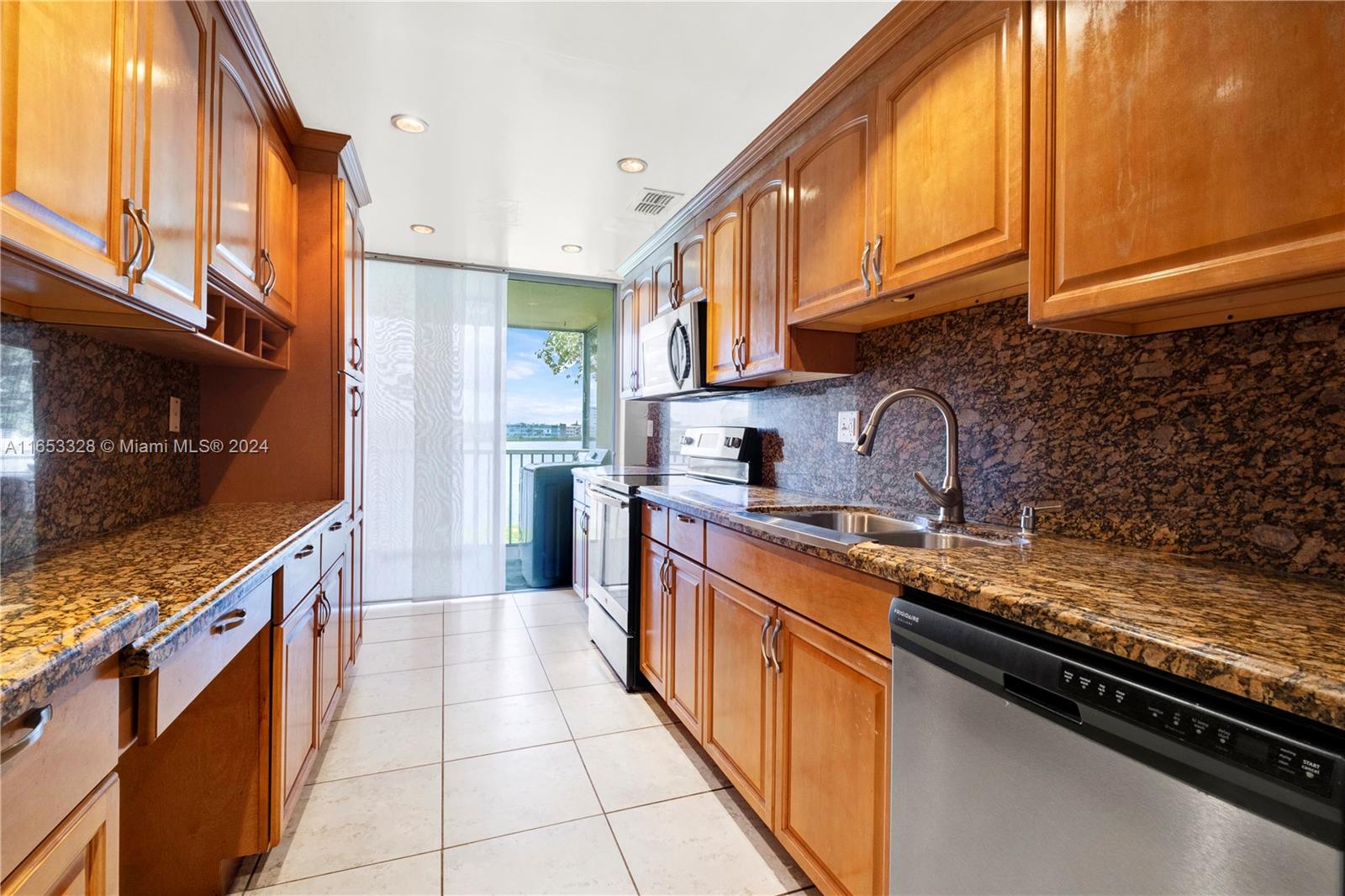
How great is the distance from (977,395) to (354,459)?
8.66 feet

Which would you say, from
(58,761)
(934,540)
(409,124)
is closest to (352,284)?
(409,124)

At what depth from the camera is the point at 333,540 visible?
2186 millimetres

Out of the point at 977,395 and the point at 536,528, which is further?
the point at 536,528

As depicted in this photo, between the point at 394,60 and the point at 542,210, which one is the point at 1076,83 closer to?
the point at 394,60

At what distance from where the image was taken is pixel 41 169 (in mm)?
918

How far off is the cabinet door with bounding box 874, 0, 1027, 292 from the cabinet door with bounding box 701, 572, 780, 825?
1.03m

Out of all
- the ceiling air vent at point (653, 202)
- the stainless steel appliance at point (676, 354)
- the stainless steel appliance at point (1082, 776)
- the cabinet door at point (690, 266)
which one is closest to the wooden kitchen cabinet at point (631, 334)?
the stainless steel appliance at point (676, 354)

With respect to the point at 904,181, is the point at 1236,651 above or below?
below

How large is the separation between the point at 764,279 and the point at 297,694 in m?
2.08

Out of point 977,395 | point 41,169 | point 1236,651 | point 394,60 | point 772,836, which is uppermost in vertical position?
point 394,60

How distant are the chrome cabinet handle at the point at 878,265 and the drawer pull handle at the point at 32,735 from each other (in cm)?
184

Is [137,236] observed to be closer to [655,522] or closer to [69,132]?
[69,132]

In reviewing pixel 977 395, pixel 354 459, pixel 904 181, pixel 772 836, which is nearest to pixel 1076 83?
pixel 904 181

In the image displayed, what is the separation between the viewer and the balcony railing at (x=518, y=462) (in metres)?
4.55
